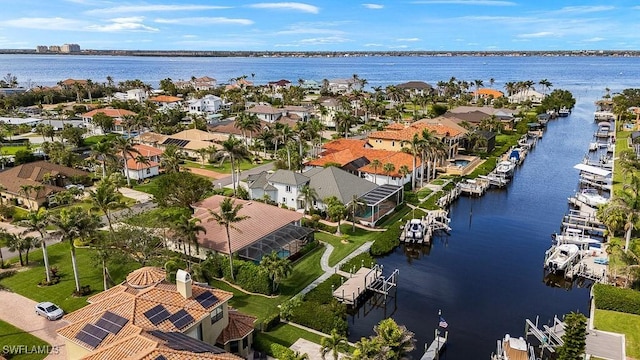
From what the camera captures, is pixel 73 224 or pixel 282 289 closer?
pixel 73 224

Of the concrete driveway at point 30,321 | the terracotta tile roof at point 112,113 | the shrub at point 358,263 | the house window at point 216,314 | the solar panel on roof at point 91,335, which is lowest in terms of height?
the concrete driveway at point 30,321

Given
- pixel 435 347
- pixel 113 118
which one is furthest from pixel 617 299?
pixel 113 118

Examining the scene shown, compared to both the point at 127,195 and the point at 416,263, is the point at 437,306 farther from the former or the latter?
the point at 127,195

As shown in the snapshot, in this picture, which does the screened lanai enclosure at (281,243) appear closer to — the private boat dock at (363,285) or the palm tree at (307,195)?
the palm tree at (307,195)

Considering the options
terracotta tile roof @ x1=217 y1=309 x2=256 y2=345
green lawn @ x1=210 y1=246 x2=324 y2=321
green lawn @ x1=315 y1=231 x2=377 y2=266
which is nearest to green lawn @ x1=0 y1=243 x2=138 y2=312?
green lawn @ x1=210 y1=246 x2=324 y2=321

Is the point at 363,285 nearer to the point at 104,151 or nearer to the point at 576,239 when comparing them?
the point at 576,239

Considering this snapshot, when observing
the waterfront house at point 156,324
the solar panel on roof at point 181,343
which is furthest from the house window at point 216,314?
the solar panel on roof at point 181,343
